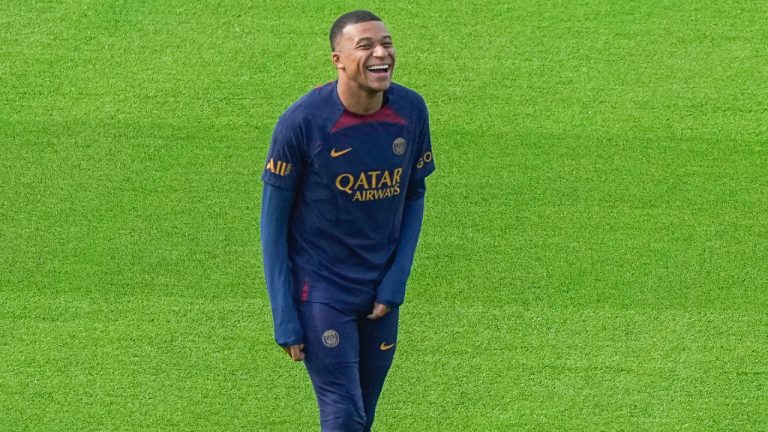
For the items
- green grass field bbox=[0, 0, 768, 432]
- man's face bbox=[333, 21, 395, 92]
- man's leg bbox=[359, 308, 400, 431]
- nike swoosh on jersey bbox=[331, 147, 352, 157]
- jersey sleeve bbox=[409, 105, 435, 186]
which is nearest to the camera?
man's face bbox=[333, 21, 395, 92]

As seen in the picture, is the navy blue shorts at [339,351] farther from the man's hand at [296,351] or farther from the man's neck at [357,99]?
the man's neck at [357,99]

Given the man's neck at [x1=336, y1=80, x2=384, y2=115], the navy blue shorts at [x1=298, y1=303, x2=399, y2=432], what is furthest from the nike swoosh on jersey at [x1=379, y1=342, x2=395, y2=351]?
the man's neck at [x1=336, y1=80, x2=384, y2=115]

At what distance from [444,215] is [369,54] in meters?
2.38

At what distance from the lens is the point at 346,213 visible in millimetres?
3719

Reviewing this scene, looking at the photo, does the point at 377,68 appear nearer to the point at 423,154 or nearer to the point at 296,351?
the point at 423,154

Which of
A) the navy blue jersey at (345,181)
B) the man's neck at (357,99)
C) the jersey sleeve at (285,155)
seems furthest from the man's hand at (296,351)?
the man's neck at (357,99)

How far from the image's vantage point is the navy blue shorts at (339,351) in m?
3.82

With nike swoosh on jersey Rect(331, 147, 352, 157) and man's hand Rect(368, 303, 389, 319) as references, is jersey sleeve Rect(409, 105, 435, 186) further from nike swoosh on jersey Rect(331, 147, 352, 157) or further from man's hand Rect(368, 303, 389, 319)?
man's hand Rect(368, 303, 389, 319)

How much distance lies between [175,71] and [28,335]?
1.89 meters

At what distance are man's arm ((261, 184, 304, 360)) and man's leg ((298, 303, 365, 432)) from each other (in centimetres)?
5

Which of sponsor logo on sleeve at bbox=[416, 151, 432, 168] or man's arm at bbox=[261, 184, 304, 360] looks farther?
sponsor logo on sleeve at bbox=[416, 151, 432, 168]

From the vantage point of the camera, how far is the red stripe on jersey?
3.61 meters

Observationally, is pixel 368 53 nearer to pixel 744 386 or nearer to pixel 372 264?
pixel 372 264

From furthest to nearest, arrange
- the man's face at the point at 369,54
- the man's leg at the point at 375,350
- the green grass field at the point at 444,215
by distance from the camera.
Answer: the green grass field at the point at 444,215 → the man's leg at the point at 375,350 → the man's face at the point at 369,54
